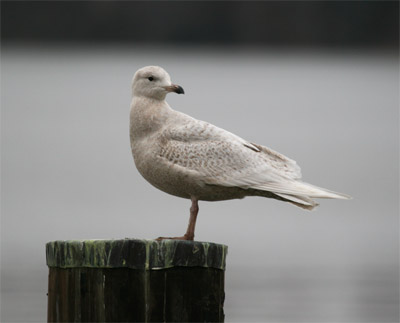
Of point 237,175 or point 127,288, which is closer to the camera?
point 127,288

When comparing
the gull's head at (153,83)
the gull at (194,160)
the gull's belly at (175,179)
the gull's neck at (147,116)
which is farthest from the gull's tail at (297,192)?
the gull's head at (153,83)

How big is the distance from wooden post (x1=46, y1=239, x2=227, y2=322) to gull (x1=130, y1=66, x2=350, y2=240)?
3.08 ft

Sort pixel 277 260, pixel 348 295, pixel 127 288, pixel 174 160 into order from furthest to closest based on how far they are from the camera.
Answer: pixel 277 260 < pixel 348 295 < pixel 174 160 < pixel 127 288

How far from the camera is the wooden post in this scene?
6367 millimetres

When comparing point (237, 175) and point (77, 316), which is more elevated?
point (237, 175)

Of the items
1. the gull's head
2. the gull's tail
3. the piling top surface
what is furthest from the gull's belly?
the piling top surface

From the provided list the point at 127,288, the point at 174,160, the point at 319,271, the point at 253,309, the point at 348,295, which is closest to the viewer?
the point at 127,288

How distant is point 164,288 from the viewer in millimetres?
6414

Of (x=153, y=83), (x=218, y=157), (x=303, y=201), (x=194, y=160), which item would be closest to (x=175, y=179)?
(x=194, y=160)

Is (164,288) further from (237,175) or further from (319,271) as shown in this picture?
(319,271)

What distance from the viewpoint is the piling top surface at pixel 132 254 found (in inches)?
252

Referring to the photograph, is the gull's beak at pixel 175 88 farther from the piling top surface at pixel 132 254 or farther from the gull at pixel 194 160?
the piling top surface at pixel 132 254

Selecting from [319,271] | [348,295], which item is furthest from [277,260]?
[348,295]

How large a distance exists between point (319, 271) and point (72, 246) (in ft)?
65.8
